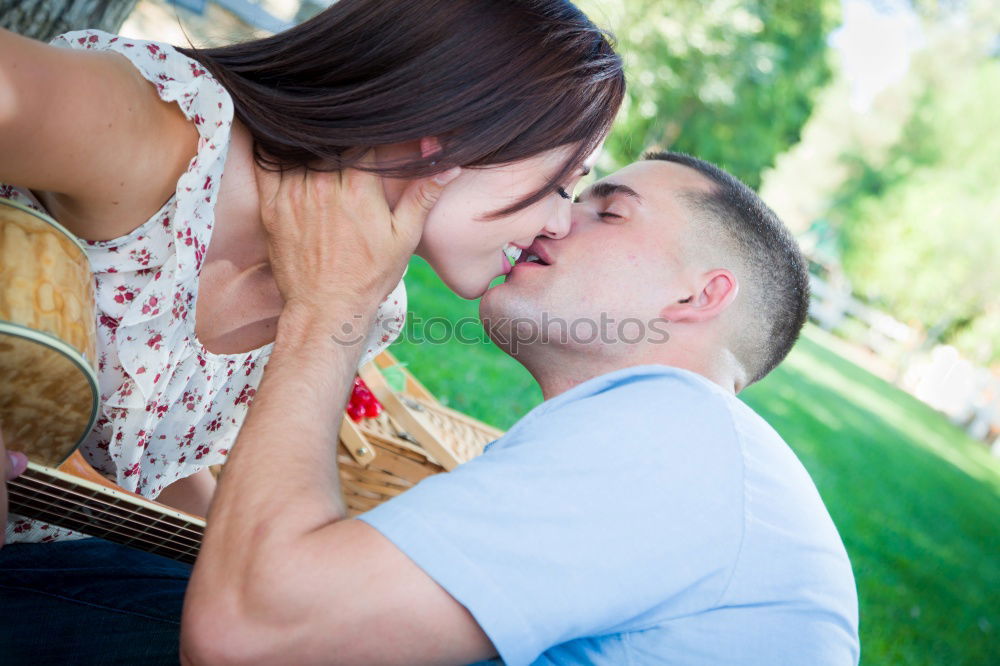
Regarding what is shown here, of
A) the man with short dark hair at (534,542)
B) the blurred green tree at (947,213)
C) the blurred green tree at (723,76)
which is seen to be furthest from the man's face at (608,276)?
the blurred green tree at (947,213)

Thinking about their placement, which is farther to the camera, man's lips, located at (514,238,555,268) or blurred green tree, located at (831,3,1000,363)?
blurred green tree, located at (831,3,1000,363)

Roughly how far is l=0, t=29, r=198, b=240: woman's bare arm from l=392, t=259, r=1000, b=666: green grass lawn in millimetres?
4929

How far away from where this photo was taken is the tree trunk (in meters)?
3.18

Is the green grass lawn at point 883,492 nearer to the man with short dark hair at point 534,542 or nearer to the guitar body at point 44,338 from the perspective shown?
the man with short dark hair at point 534,542

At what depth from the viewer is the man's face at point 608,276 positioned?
8.29ft

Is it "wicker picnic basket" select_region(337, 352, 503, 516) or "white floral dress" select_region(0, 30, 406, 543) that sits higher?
"white floral dress" select_region(0, 30, 406, 543)

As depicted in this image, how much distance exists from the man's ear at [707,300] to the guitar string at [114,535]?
156cm

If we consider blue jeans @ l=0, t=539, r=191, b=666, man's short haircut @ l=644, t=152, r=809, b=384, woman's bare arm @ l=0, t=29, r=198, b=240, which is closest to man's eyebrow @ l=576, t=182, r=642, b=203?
man's short haircut @ l=644, t=152, r=809, b=384

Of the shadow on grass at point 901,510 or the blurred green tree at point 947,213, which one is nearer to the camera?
the shadow on grass at point 901,510

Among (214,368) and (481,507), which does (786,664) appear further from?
(214,368)

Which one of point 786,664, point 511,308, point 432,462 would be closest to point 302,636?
point 786,664

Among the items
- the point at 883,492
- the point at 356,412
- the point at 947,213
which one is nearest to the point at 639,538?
the point at 356,412

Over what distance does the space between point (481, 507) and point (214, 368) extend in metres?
1.25

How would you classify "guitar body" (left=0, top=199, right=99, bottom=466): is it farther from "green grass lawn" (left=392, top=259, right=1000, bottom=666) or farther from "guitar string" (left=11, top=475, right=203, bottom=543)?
"green grass lawn" (left=392, top=259, right=1000, bottom=666)
